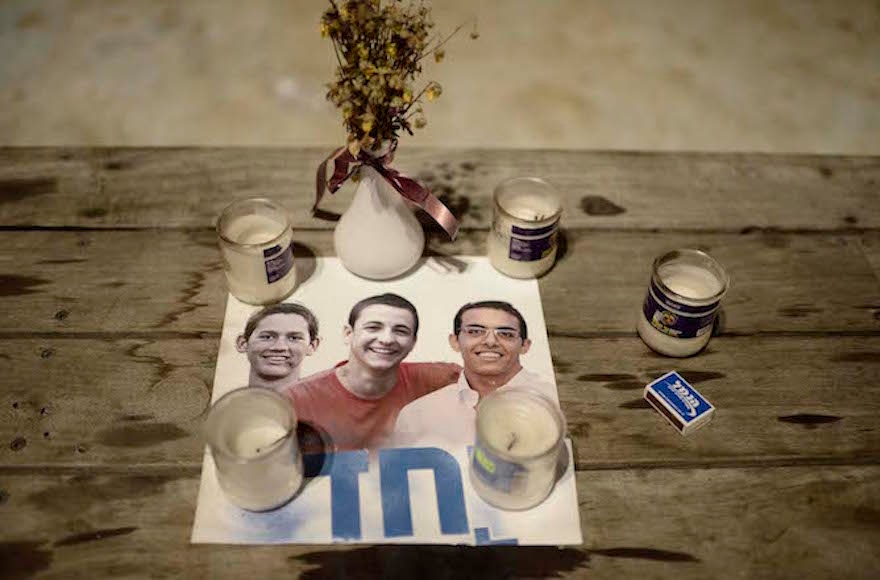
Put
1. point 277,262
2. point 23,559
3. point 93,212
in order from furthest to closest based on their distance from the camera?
point 93,212
point 277,262
point 23,559

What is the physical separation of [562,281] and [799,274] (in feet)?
1.09

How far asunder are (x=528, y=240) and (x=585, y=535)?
378mm

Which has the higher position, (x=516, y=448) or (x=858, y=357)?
(x=858, y=357)

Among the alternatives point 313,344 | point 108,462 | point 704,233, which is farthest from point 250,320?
point 704,233

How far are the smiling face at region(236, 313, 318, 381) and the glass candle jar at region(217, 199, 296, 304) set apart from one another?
39mm

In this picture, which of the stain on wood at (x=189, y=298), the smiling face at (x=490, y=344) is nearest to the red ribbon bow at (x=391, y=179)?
the smiling face at (x=490, y=344)

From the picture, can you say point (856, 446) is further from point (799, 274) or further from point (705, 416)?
point (799, 274)

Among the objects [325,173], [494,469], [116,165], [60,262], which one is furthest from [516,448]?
[116,165]

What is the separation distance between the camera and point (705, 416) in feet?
3.13

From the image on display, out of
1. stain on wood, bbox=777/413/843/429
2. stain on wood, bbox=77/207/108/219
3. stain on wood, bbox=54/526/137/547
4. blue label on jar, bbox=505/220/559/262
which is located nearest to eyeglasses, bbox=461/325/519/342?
blue label on jar, bbox=505/220/559/262

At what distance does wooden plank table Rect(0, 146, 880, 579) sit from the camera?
84cm

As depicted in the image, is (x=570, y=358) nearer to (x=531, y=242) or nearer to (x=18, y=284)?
(x=531, y=242)

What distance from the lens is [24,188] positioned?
1.20 metres

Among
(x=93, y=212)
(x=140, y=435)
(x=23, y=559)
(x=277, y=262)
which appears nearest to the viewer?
(x=23, y=559)
